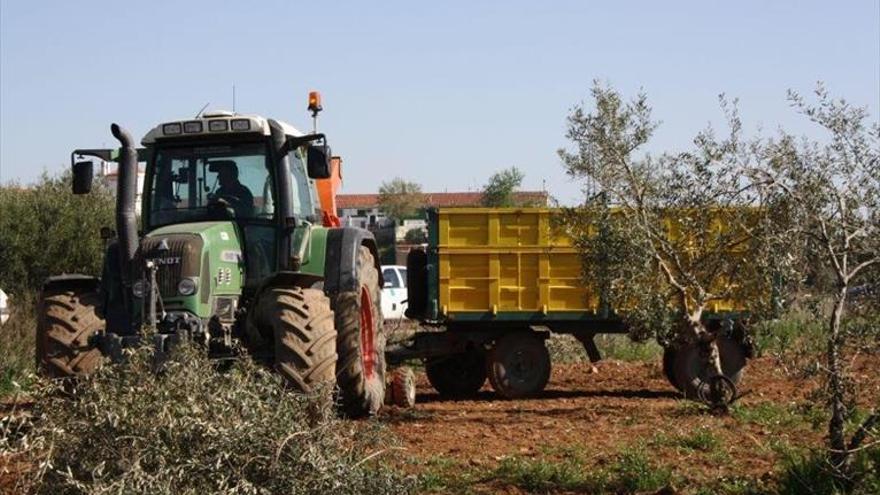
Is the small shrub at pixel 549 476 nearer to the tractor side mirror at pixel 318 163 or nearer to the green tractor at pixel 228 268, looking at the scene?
the green tractor at pixel 228 268

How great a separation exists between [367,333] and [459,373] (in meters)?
3.72

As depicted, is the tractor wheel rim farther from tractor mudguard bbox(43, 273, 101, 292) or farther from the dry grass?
the dry grass

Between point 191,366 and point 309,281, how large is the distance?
3.67m

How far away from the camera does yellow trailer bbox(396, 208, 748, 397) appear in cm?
1508

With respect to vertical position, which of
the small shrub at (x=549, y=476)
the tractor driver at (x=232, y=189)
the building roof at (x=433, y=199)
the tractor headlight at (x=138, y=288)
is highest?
the building roof at (x=433, y=199)

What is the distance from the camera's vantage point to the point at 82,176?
11172 millimetres

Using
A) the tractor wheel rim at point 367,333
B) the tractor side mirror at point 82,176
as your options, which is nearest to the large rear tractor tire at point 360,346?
the tractor wheel rim at point 367,333

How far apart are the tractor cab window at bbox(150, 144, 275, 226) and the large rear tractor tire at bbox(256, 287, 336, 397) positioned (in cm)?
137

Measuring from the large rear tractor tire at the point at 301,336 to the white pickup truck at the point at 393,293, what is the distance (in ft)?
54.6

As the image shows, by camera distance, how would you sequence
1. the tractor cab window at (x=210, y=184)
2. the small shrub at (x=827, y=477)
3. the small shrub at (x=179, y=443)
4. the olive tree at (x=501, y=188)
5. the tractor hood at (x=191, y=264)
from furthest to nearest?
the olive tree at (x=501, y=188), the tractor cab window at (x=210, y=184), the tractor hood at (x=191, y=264), the small shrub at (x=827, y=477), the small shrub at (x=179, y=443)

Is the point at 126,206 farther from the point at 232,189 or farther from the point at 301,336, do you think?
the point at 301,336

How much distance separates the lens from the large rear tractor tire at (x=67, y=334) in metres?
10.3

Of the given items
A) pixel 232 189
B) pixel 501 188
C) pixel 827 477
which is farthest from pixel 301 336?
pixel 501 188

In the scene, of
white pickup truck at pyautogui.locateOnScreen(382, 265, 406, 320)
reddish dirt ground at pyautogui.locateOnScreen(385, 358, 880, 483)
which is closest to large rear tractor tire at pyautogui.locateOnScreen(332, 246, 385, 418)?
reddish dirt ground at pyautogui.locateOnScreen(385, 358, 880, 483)
